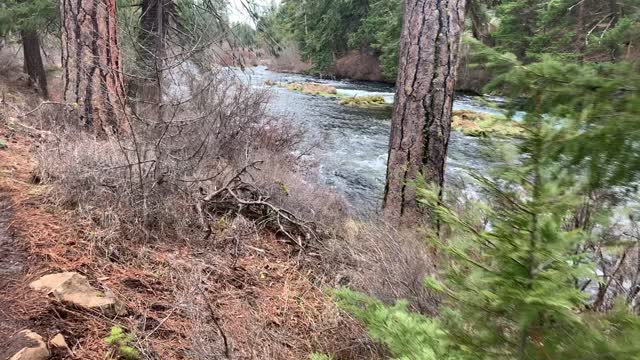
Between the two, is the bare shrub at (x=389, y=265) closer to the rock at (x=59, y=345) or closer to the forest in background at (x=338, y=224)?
the forest in background at (x=338, y=224)

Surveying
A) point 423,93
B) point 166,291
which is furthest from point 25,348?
point 423,93

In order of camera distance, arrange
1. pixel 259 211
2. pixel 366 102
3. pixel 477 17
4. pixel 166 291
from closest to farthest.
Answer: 1. pixel 166 291
2. pixel 259 211
3. pixel 477 17
4. pixel 366 102

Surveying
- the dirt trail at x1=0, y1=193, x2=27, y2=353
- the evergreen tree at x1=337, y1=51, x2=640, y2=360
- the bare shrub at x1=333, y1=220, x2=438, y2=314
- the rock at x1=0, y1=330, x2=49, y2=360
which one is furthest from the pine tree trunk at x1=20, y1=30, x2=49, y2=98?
the evergreen tree at x1=337, y1=51, x2=640, y2=360

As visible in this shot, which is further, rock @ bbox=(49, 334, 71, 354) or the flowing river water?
the flowing river water

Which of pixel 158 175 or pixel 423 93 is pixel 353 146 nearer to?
pixel 423 93

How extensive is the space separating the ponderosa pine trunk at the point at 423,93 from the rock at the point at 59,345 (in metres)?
3.08

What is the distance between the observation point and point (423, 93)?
15.2 feet

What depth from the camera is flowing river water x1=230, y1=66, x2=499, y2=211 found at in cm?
872

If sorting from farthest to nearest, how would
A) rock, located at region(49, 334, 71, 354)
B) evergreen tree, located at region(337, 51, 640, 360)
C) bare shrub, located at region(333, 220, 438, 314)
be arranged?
bare shrub, located at region(333, 220, 438, 314) < rock, located at region(49, 334, 71, 354) < evergreen tree, located at region(337, 51, 640, 360)

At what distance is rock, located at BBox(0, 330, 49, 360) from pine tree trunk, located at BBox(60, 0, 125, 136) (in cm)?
362

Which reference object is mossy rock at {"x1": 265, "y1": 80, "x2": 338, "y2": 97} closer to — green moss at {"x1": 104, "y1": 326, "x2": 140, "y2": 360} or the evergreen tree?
green moss at {"x1": 104, "y1": 326, "x2": 140, "y2": 360}

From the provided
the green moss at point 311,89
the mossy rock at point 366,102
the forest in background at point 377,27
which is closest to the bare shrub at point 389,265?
the forest in background at point 377,27

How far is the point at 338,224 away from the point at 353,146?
657 centimetres

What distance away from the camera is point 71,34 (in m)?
5.76
